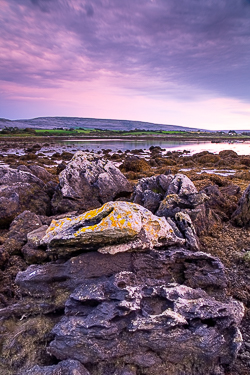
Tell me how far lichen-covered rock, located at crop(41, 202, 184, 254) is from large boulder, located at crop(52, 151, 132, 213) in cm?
608

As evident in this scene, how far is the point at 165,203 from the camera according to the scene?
34.0 feet

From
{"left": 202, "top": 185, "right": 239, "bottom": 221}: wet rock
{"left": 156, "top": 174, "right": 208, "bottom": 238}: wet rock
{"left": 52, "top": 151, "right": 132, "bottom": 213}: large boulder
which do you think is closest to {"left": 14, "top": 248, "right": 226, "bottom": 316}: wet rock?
{"left": 156, "top": 174, "right": 208, "bottom": 238}: wet rock

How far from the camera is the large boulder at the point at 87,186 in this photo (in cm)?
1315

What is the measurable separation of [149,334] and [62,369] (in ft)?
5.77

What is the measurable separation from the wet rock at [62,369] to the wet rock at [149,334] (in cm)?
20

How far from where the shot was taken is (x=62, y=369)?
14.0 ft

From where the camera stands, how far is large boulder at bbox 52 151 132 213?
13.1 m

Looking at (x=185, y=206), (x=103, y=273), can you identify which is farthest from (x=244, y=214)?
(x=103, y=273)

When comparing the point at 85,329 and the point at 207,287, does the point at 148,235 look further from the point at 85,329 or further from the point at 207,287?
the point at 85,329

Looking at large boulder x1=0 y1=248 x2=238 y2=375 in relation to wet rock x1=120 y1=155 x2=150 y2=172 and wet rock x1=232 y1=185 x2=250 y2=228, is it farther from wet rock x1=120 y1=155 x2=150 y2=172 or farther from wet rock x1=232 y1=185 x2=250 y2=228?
wet rock x1=120 y1=155 x2=150 y2=172

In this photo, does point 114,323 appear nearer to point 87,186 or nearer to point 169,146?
point 87,186

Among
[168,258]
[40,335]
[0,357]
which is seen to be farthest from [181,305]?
[0,357]

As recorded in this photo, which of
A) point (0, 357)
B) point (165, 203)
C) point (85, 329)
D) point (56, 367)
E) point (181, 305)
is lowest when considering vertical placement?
point (0, 357)

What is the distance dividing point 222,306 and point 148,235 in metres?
2.48
